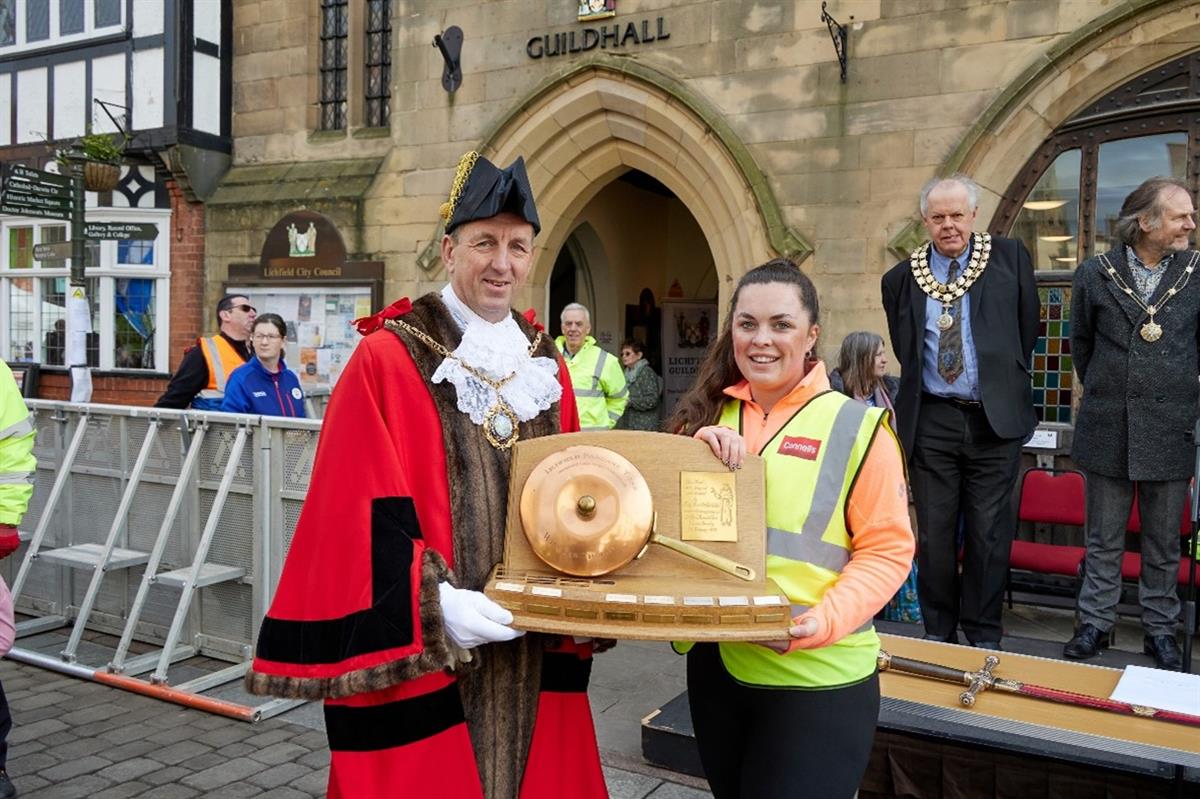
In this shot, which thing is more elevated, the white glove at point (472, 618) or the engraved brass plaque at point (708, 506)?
the engraved brass plaque at point (708, 506)

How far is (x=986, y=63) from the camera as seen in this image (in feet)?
22.4

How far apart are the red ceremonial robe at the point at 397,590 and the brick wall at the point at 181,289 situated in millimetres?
9710

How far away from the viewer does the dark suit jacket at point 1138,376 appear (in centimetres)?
406

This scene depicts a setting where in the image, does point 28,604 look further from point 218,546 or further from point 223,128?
point 223,128

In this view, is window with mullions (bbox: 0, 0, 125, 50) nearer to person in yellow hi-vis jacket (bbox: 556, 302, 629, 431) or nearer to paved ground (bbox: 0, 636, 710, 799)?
person in yellow hi-vis jacket (bbox: 556, 302, 629, 431)

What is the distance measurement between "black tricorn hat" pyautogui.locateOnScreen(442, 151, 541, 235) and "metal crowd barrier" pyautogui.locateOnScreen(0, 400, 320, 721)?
2830 millimetres

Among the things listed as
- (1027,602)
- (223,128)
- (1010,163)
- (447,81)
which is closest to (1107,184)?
(1010,163)

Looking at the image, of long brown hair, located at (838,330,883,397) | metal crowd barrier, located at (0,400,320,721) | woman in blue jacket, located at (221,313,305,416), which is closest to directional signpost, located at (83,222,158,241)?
metal crowd barrier, located at (0,400,320,721)

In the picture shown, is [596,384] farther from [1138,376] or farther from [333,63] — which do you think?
[333,63]

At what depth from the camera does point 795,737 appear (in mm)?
1917

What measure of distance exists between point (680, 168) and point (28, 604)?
5997mm

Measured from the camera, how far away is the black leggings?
190 centimetres

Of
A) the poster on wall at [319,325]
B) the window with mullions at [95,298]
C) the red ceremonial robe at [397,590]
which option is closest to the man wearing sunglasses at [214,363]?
the poster on wall at [319,325]

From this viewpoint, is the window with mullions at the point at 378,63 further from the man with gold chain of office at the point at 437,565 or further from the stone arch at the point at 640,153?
the man with gold chain of office at the point at 437,565
